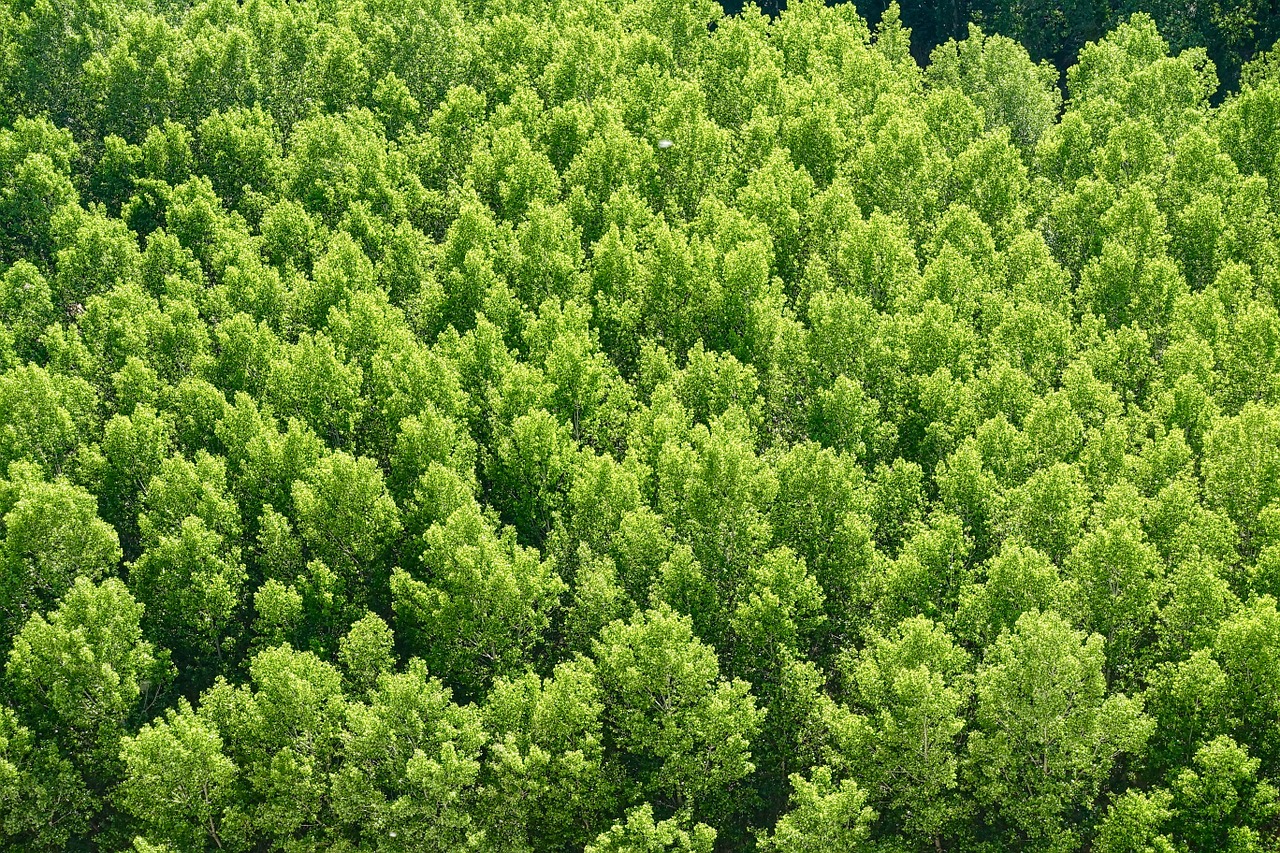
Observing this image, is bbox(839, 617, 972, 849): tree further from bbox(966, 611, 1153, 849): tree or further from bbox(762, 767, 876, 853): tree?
bbox(966, 611, 1153, 849): tree

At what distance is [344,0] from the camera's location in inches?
5527

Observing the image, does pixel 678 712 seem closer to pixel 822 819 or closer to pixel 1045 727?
pixel 822 819

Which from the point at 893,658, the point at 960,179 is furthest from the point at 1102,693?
the point at 960,179

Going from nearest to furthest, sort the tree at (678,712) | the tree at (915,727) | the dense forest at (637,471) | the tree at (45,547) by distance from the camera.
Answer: the tree at (915,727) < the dense forest at (637,471) < the tree at (678,712) < the tree at (45,547)

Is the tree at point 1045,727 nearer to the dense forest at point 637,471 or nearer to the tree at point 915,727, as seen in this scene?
the dense forest at point 637,471

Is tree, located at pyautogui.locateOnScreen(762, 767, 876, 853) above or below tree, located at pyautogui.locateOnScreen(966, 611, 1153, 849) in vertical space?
below

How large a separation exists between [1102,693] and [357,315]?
5305 centimetres

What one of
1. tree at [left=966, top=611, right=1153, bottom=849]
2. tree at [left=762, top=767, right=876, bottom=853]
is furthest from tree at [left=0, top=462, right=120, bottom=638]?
tree at [left=966, top=611, right=1153, bottom=849]

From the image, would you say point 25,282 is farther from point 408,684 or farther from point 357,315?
point 408,684

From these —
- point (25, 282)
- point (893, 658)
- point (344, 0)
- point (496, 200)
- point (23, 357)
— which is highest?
point (344, 0)

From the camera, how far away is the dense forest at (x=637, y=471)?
204 feet

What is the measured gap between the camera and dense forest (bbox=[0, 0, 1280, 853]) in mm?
62312

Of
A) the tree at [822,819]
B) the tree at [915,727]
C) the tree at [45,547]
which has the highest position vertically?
the tree at [45,547]

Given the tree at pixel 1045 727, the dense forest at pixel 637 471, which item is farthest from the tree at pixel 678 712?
the tree at pixel 1045 727
